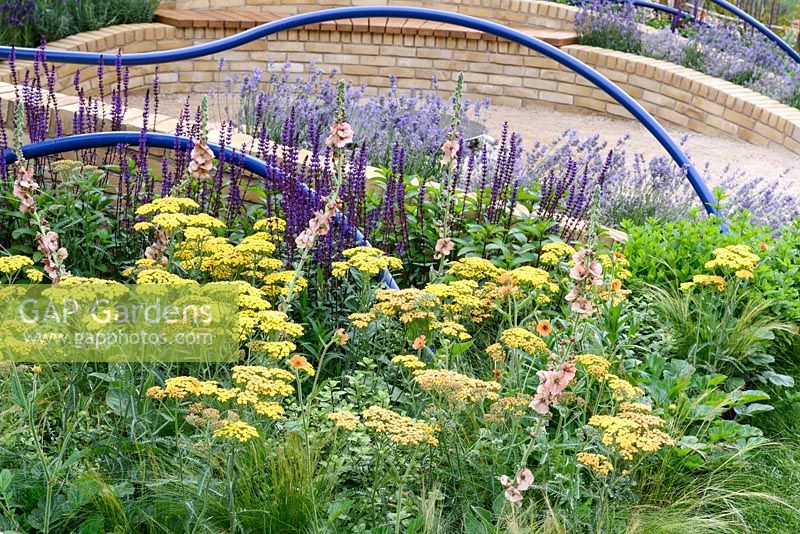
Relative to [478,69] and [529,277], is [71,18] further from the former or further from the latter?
[529,277]

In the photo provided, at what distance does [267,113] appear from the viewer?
620 cm

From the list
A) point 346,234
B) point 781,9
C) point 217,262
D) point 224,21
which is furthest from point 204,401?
point 781,9

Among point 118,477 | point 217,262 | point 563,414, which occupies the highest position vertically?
point 217,262

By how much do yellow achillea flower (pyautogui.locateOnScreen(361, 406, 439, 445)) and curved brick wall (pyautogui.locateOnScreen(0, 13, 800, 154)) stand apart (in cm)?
645

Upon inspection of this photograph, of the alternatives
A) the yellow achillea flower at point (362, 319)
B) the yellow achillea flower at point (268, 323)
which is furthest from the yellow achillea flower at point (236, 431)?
the yellow achillea flower at point (362, 319)

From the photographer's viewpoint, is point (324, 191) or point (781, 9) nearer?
point (324, 191)

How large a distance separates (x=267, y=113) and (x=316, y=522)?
3995 millimetres

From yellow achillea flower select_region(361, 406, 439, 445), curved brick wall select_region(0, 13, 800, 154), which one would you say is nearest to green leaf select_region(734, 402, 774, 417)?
yellow achillea flower select_region(361, 406, 439, 445)

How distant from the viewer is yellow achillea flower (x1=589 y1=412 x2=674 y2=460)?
8.36ft

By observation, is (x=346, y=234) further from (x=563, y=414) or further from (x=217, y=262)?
(x=563, y=414)

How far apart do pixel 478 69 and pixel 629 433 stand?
7151 millimetres

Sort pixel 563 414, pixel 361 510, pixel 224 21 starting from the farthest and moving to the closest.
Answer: pixel 224 21, pixel 563 414, pixel 361 510

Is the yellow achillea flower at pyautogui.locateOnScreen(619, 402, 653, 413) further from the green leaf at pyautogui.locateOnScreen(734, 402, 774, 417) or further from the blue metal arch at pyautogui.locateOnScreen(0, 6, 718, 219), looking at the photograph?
the blue metal arch at pyautogui.locateOnScreen(0, 6, 718, 219)

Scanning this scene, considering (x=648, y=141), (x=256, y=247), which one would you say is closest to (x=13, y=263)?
(x=256, y=247)
